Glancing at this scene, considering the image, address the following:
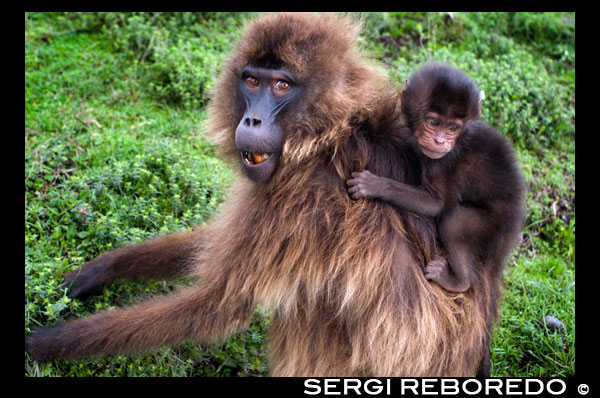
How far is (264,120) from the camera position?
3613 millimetres

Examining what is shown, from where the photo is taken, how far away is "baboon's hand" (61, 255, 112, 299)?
15.2 ft

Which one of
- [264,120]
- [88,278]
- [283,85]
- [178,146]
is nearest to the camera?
[264,120]

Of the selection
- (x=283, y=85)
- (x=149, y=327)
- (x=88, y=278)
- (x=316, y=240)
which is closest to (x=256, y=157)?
(x=283, y=85)

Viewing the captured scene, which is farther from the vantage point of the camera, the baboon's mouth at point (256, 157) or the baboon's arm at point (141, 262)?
the baboon's arm at point (141, 262)

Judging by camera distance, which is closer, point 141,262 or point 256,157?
point 256,157

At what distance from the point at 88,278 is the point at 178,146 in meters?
1.86

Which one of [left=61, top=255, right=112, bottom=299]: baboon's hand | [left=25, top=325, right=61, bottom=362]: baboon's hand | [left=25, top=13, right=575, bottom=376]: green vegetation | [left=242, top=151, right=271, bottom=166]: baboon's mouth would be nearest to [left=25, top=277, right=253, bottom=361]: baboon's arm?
[left=25, top=325, right=61, bottom=362]: baboon's hand

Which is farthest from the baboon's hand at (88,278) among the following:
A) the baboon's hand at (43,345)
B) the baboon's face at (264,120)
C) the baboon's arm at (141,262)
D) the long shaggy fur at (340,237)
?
the baboon's face at (264,120)

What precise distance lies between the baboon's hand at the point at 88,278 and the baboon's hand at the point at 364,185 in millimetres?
2074

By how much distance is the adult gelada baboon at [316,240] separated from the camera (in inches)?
146

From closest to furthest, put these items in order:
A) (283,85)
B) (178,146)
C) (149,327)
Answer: (283,85) → (149,327) → (178,146)

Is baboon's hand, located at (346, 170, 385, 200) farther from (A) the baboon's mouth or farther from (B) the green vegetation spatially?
(B) the green vegetation

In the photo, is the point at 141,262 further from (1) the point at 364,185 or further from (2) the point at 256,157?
(1) the point at 364,185

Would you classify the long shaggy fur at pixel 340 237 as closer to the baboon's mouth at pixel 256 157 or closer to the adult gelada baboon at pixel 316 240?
the adult gelada baboon at pixel 316 240
